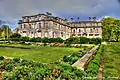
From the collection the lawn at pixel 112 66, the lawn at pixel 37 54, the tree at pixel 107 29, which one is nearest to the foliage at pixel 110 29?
the tree at pixel 107 29

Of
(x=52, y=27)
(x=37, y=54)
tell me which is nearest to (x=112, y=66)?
(x=37, y=54)

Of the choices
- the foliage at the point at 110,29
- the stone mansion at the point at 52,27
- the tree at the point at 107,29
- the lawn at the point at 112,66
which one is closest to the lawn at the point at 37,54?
the lawn at the point at 112,66

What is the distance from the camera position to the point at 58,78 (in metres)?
6.62

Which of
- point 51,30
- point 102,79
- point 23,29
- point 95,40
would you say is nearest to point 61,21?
point 51,30

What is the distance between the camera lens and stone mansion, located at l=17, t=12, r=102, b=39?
163 feet

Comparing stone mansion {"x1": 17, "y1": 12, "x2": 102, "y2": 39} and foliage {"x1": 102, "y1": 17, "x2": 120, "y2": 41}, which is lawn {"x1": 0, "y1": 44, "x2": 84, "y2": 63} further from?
foliage {"x1": 102, "y1": 17, "x2": 120, "y2": 41}

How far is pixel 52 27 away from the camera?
4953 centimetres

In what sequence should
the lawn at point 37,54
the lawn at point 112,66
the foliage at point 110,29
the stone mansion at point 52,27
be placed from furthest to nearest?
the foliage at point 110,29 < the stone mansion at point 52,27 < the lawn at point 37,54 < the lawn at point 112,66

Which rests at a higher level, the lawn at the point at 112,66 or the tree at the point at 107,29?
the tree at the point at 107,29

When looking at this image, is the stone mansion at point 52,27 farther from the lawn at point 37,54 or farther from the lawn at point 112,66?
the lawn at point 112,66

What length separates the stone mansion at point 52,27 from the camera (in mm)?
49531

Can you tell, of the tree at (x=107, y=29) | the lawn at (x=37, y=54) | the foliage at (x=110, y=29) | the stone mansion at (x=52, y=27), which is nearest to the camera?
the lawn at (x=37, y=54)

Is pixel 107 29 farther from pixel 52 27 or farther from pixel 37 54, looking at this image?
pixel 37 54

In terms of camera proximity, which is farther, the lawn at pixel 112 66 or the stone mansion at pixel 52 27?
the stone mansion at pixel 52 27
